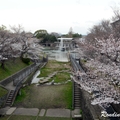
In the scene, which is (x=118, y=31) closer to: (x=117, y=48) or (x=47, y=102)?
(x=117, y=48)

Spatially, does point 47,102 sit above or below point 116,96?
below

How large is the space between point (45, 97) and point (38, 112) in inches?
91.5

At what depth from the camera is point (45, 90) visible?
15.2 m

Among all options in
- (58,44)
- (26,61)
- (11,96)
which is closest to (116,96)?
(11,96)

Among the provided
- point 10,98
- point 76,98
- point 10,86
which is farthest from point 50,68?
point 76,98

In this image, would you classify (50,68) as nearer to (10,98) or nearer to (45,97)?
(45,97)

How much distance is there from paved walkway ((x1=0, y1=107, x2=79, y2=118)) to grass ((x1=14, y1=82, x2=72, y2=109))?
1.81 ft

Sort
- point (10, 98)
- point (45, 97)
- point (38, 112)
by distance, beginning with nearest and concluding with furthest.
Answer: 1. point (38, 112)
2. point (10, 98)
3. point (45, 97)

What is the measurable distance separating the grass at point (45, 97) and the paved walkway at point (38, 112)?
0.55 meters

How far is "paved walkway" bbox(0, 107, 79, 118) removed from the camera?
11180mm

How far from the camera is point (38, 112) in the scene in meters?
11.5

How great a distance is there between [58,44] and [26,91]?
66.2m

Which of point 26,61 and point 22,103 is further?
point 26,61

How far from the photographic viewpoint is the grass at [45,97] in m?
12.6
